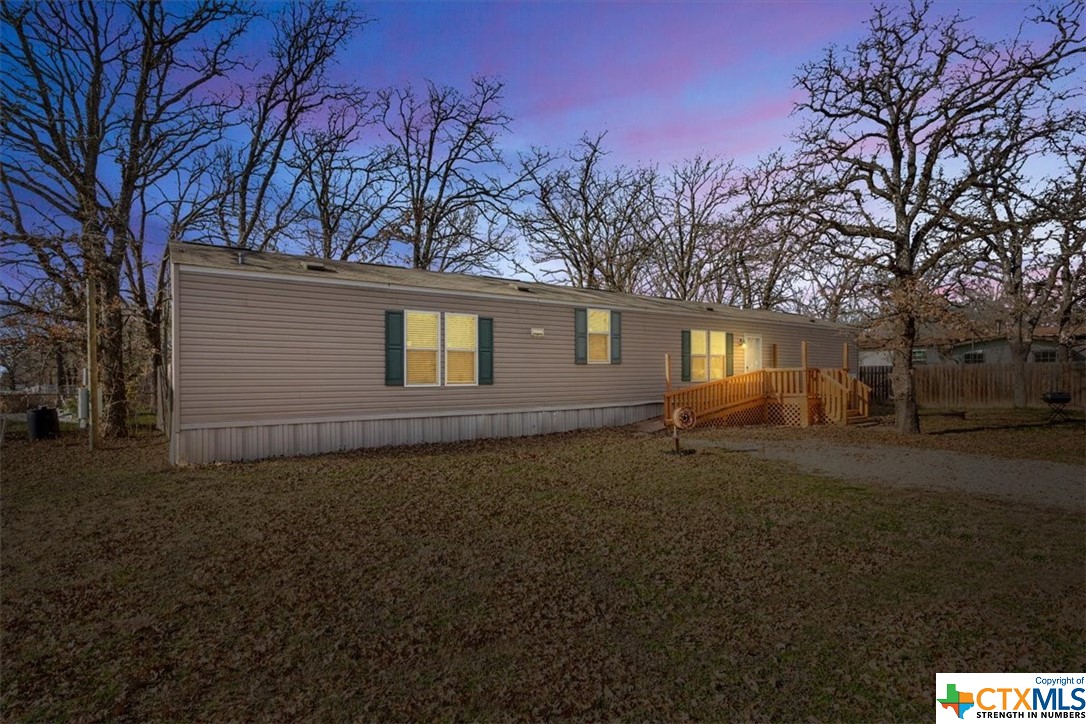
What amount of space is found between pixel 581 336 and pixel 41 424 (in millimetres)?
12219

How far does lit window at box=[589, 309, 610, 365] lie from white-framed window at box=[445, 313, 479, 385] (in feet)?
10.4

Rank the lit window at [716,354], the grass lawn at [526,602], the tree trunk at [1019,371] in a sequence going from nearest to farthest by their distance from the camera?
the grass lawn at [526,602]
the lit window at [716,354]
the tree trunk at [1019,371]

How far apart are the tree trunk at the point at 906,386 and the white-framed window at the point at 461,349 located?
8834 mm

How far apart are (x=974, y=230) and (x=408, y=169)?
1979 centimetres

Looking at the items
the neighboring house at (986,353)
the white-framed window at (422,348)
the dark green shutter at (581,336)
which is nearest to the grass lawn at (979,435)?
the dark green shutter at (581,336)

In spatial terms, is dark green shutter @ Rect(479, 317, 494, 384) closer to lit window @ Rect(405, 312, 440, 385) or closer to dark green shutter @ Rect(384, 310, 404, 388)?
lit window @ Rect(405, 312, 440, 385)

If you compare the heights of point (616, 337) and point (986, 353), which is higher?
point (616, 337)

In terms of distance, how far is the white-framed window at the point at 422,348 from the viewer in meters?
10.6

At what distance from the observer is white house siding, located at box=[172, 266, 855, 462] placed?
335 inches

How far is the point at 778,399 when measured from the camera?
14.1m

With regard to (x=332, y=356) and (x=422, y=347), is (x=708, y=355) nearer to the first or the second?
(x=422, y=347)

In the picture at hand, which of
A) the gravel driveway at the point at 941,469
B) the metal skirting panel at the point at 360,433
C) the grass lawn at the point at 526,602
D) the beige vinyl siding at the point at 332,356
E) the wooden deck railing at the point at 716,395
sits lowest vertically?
the gravel driveway at the point at 941,469

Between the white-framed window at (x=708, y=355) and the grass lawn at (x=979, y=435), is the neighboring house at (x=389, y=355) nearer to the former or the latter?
the white-framed window at (x=708, y=355)

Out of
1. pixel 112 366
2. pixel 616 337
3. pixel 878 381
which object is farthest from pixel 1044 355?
pixel 112 366
